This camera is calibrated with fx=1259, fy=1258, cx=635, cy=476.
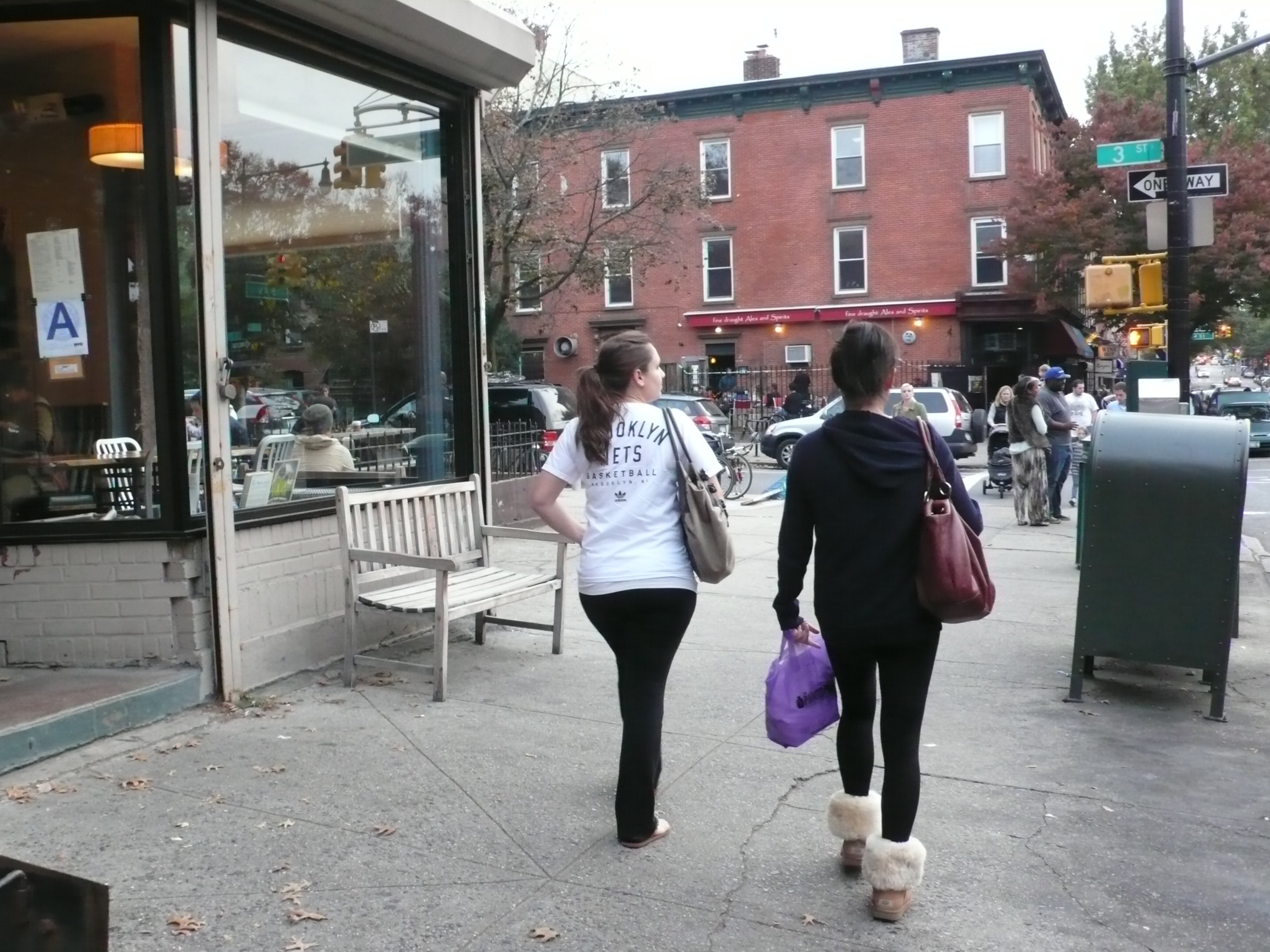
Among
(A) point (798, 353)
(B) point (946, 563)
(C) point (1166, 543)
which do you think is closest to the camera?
(B) point (946, 563)

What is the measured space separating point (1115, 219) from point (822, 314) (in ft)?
27.0

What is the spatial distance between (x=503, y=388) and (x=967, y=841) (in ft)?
56.0

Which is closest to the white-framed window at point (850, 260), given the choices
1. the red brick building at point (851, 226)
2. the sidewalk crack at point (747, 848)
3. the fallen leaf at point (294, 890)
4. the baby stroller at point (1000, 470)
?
the red brick building at point (851, 226)

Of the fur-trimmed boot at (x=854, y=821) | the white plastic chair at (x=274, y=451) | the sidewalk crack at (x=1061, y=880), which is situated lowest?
the sidewalk crack at (x=1061, y=880)

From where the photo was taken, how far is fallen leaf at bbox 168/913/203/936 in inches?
142

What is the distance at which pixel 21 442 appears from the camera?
6254 mm

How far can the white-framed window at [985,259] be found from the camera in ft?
115

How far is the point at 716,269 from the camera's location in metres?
37.7

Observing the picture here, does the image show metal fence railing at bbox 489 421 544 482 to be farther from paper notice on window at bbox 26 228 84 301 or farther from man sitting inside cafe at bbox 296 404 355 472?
paper notice on window at bbox 26 228 84 301

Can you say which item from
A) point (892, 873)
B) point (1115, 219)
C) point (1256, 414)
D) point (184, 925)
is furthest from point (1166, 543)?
point (1115, 219)

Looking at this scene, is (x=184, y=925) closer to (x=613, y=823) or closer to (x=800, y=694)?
(x=613, y=823)

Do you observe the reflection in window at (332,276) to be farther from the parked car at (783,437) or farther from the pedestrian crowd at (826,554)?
the parked car at (783,437)

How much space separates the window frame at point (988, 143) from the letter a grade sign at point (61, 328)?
105ft

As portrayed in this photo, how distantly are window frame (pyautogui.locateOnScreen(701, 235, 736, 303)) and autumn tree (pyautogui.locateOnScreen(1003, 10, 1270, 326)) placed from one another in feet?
25.8
